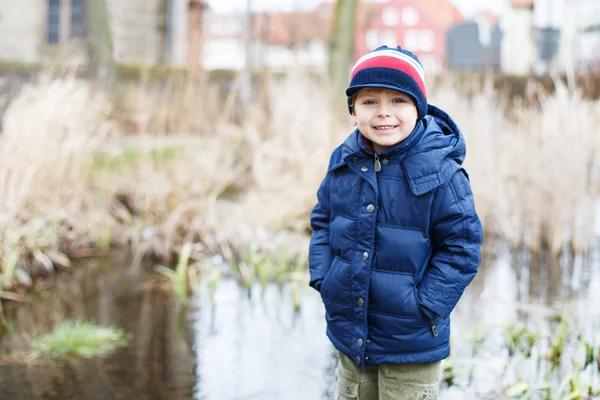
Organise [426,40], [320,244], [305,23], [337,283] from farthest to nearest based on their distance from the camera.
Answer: [426,40] < [305,23] < [320,244] < [337,283]

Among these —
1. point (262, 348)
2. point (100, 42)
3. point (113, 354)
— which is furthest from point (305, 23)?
point (113, 354)

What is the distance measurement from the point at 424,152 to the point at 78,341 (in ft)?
8.06

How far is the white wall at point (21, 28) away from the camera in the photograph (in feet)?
63.2

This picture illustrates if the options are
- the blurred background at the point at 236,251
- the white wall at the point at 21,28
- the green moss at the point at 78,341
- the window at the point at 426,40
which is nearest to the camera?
the blurred background at the point at 236,251

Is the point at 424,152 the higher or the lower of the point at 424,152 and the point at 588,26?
the lower

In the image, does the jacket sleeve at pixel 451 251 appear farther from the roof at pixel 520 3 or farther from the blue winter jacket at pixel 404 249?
the roof at pixel 520 3

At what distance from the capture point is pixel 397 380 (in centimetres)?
227

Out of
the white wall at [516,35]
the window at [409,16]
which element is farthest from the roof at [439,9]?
the white wall at [516,35]

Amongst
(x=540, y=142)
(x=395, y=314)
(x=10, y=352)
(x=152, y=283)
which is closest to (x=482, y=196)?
(x=540, y=142)

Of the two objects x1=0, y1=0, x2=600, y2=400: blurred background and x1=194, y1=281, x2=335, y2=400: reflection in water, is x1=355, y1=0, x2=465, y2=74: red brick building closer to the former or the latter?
x1=0, y1=0, x2=600, y2=400: blurred background

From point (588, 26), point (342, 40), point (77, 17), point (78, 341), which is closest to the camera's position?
point (78, 341)

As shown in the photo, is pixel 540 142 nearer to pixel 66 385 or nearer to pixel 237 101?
pixel 66 385

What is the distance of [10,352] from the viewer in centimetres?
383

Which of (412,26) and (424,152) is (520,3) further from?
(424,152)
